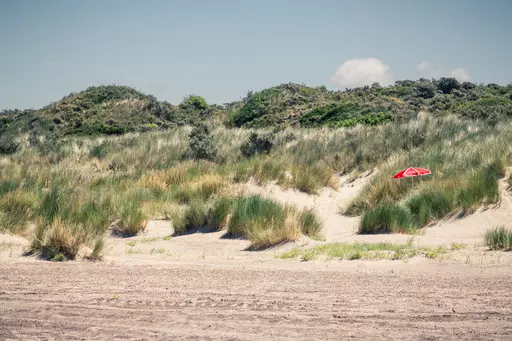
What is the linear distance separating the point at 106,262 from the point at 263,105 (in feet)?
114

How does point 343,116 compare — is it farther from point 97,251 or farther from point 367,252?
point 97,251

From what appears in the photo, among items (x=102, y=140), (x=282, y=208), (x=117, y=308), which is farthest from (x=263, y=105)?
(x=117, y=308)

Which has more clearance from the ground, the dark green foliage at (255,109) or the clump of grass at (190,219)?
the dark green foliage at (255,109)

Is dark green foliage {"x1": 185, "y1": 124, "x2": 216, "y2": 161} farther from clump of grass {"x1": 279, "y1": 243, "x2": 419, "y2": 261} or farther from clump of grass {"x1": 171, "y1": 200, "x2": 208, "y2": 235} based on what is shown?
clump of grass {"x1": 279, "y1": 243, "x2": 419, "y2": 261}

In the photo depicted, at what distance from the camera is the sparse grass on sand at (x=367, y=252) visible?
8.99m

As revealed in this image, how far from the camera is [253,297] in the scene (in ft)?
22.6

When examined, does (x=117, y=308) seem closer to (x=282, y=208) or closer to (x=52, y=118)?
(x=282, y=208)

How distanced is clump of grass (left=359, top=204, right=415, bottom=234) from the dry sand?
3.95ft

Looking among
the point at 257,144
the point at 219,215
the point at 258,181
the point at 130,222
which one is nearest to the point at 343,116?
the point at 257,144

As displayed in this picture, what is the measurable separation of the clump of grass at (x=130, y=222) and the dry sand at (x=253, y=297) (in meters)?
2.53

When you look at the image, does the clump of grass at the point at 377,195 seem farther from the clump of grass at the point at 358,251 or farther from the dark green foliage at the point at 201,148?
the dark green foliage at the point at 201,148

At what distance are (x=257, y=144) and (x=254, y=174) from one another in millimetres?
6679

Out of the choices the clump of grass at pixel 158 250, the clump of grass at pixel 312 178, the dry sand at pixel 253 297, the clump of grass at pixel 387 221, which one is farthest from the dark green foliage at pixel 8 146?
the clump of grass at pixel 387 221

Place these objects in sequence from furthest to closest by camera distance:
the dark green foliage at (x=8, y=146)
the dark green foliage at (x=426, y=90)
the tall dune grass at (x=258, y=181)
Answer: the dark green foliage at (x=426, y=90) → the dark green foliage at (x=8, y=146) → the tall dune grass at (x=258, y=181)
